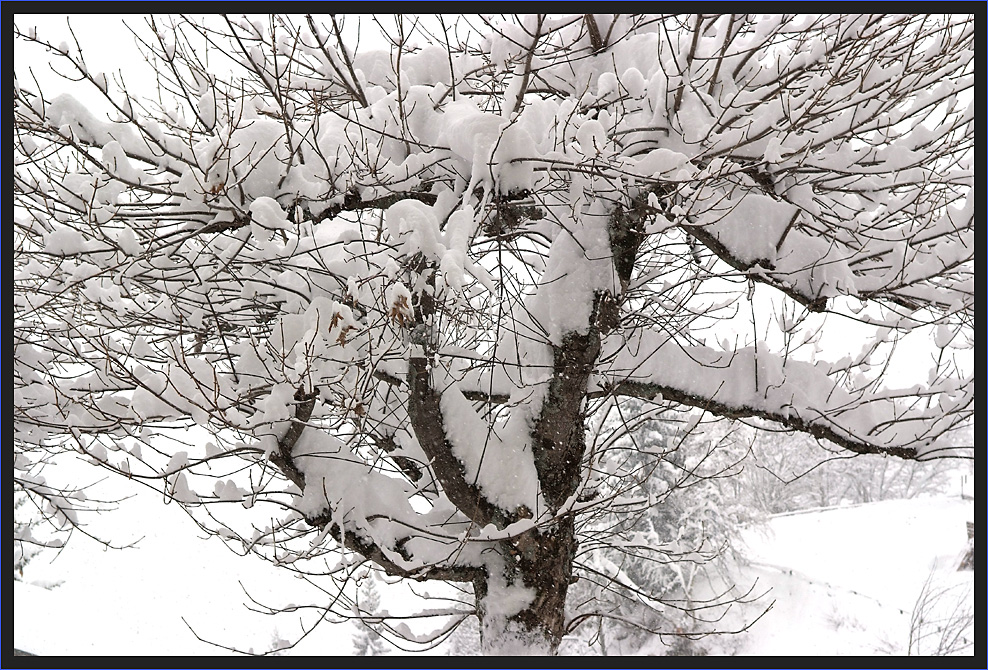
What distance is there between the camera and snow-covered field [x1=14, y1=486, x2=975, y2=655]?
1385 centimetres

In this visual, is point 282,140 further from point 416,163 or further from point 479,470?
point 479,470

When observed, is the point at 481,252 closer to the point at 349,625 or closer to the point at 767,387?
the point at 767,387

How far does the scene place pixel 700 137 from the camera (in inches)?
111

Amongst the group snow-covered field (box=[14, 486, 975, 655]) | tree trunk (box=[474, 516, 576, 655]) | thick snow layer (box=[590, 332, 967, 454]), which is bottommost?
tree trunk (box=[474, 516, 576, 655])

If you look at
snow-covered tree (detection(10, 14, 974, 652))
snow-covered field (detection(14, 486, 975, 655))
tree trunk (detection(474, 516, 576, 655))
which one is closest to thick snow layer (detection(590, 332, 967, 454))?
snow-covered tree (detection(10, 14, 974, 652))

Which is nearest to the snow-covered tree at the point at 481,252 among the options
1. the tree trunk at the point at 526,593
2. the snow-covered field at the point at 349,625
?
the tree trunk at the point at 526,593

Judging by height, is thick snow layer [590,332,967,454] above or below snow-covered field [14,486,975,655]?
below

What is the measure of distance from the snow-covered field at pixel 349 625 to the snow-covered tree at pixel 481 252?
40.1 ft

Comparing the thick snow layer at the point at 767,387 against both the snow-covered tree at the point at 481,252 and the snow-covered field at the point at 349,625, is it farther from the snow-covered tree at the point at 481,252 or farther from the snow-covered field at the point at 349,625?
the snow-covered field at the point at 349,625

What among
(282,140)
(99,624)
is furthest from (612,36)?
(99,624)

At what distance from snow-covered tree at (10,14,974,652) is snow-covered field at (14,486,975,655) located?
1222 cm

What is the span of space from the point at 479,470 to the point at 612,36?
248cm

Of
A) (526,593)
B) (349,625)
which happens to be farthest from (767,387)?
(349,625)

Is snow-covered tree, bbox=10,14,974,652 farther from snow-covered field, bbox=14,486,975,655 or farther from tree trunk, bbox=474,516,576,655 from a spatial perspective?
snow-covered field, bbox=14,486,975,655
